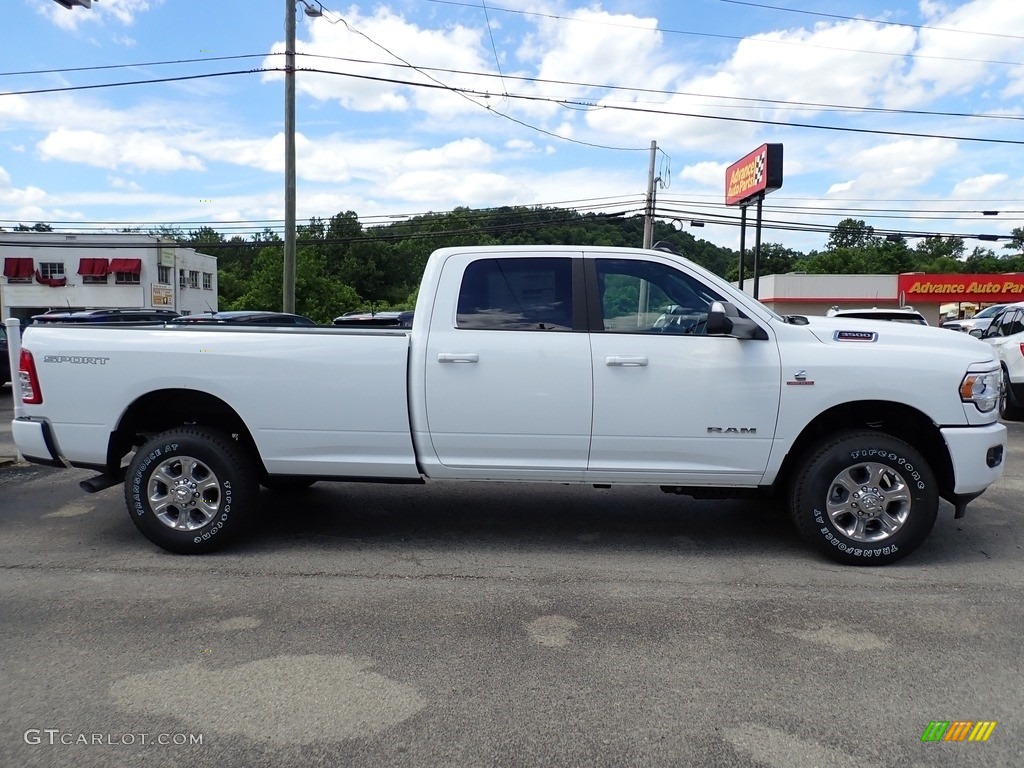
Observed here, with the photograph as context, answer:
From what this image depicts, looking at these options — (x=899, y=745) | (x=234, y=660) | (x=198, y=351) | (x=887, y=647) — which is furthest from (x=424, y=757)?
(x=198, y=351)

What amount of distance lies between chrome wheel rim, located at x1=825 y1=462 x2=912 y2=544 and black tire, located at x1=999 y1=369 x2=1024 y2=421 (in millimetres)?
7283

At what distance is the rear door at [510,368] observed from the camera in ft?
15.8

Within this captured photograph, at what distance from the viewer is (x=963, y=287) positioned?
50219 mm

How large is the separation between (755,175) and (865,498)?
85.5ft

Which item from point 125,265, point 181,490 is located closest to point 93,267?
point 125,265

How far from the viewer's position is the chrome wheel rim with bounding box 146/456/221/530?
500 cm

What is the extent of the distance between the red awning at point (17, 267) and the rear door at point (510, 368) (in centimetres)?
5254

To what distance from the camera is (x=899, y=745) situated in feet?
9.48

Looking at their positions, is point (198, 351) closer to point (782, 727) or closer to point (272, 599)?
point (272, 599)

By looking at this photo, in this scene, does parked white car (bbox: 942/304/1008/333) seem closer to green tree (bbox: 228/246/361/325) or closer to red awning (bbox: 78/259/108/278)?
red awning (bbox: 78/259/108/278)

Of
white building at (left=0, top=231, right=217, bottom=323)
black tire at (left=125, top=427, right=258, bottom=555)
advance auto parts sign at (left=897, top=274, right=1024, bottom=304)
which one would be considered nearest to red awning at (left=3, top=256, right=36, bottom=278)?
white building at (left=0, top=231, right=217, bottom=323)

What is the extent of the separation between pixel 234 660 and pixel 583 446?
7.60ft

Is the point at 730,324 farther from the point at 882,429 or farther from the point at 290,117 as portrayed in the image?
the point at 290,117

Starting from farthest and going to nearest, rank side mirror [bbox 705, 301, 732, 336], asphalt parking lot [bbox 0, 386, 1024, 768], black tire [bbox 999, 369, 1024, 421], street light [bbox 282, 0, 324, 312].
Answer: street light [bbox 282, 0, 324, 312], black tire [bbox 999, 369, 1024, 421], side mirror [bbox 705, 301, 732, 336], asphalt parking lot [bbox 0, 386, 1024, 768]
